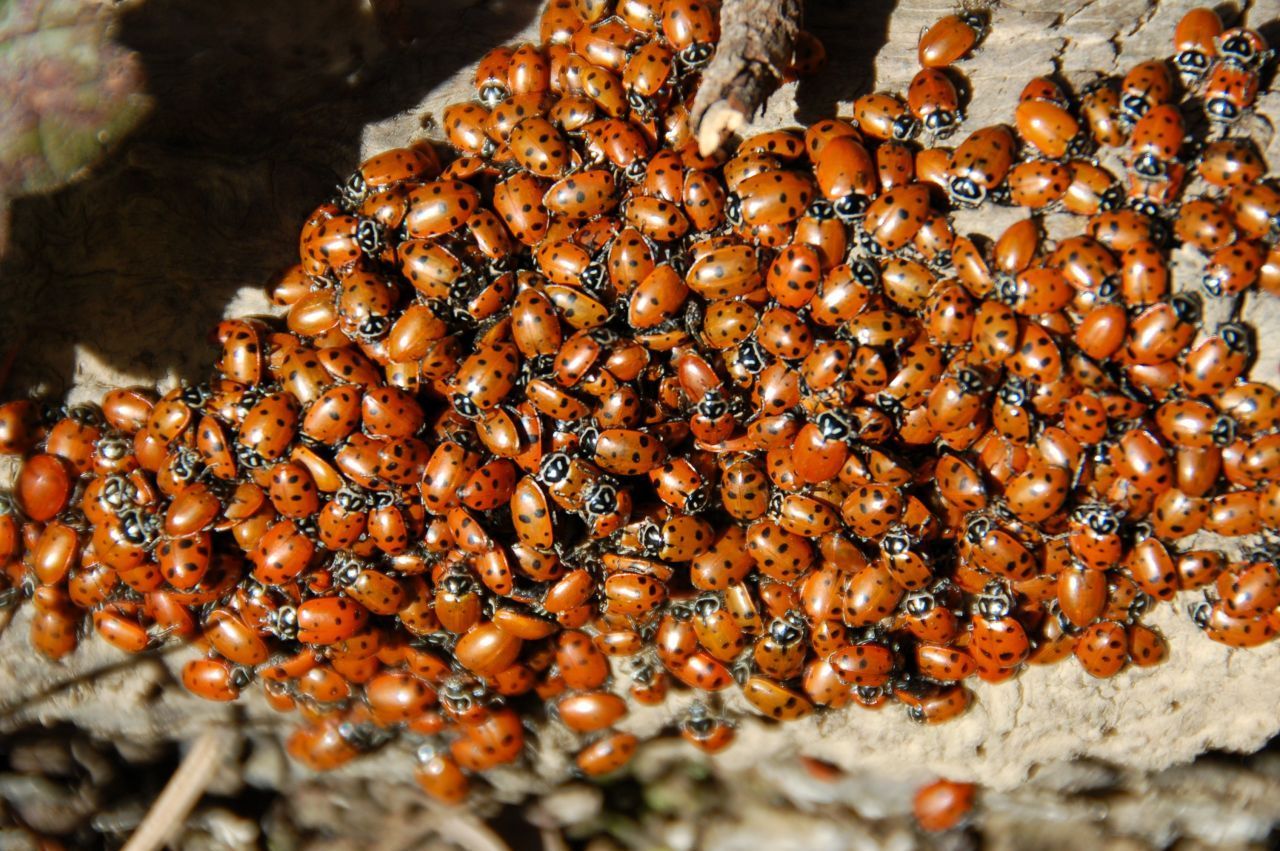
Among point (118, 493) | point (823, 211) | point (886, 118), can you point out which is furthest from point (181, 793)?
point (886, 118)

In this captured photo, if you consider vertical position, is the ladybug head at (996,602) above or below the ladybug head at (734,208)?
below

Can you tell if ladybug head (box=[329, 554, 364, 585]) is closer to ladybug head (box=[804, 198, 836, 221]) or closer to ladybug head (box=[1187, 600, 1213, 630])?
ladybug head (box=[804, 198, 836, 221])

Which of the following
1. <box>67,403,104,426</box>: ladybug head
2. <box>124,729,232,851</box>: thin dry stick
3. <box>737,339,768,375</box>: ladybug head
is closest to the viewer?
<box>737,339,768,375</box>: ladybug head

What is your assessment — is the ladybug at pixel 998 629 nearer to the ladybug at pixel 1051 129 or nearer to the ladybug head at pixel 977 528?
the ladybug head at pixel 977 528

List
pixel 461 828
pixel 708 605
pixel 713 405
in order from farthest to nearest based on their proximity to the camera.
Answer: pixel 461 828, pixel 708 605, pixel 713 405

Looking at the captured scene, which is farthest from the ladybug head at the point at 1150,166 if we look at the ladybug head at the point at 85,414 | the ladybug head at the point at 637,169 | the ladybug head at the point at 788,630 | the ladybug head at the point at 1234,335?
the ladybug head at the point at 85,414

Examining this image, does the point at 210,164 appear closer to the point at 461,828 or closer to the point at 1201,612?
the point at 461,828

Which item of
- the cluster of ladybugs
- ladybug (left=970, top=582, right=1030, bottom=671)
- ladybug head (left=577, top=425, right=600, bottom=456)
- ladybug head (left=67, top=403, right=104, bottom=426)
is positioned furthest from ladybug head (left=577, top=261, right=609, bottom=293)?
ladybug head (left=67, top=403, right=104, bottom=426)
